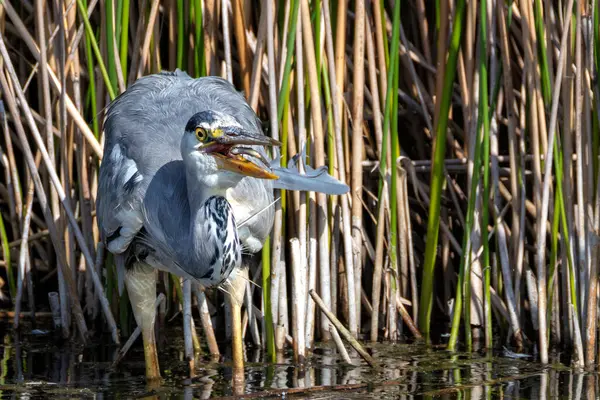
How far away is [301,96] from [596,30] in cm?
117

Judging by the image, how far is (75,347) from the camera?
411 centimetres

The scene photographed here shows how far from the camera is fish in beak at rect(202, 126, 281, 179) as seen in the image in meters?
2.99

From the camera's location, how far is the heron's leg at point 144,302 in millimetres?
3695

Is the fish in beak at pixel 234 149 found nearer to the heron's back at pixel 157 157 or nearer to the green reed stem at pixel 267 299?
the heron's back at pixel 157 157

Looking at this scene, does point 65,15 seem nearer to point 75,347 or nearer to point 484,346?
point 75,347

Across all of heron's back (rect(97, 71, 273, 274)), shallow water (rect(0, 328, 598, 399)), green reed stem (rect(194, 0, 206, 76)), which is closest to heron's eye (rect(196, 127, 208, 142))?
heron's back (rect(97, 71, 273, 274))

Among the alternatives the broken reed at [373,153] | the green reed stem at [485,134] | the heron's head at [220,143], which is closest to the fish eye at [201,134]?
the heron's head at [220,143]

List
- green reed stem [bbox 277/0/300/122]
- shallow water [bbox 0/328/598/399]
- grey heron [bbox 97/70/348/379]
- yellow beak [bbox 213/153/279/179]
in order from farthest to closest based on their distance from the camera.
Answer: green reed stem [bbox 277/0/300/122] → shallow water [bbox 0/328/598/399] → grey heron [bbox 97/70/348/379] → yellow beak [bbox 213/153/279/179]

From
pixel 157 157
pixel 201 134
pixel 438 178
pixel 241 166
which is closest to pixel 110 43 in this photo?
pixel 157 157

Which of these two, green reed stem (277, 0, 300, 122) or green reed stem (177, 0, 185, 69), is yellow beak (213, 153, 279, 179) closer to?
green reed stem (277, 0, 300, 122)

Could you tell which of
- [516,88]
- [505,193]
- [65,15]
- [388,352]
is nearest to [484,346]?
[388,352]

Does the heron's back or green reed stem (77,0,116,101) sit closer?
the heron's back

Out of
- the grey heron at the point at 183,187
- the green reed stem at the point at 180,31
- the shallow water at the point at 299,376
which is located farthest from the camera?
the green reed stem at the point at 180,31

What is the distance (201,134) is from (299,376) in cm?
114
